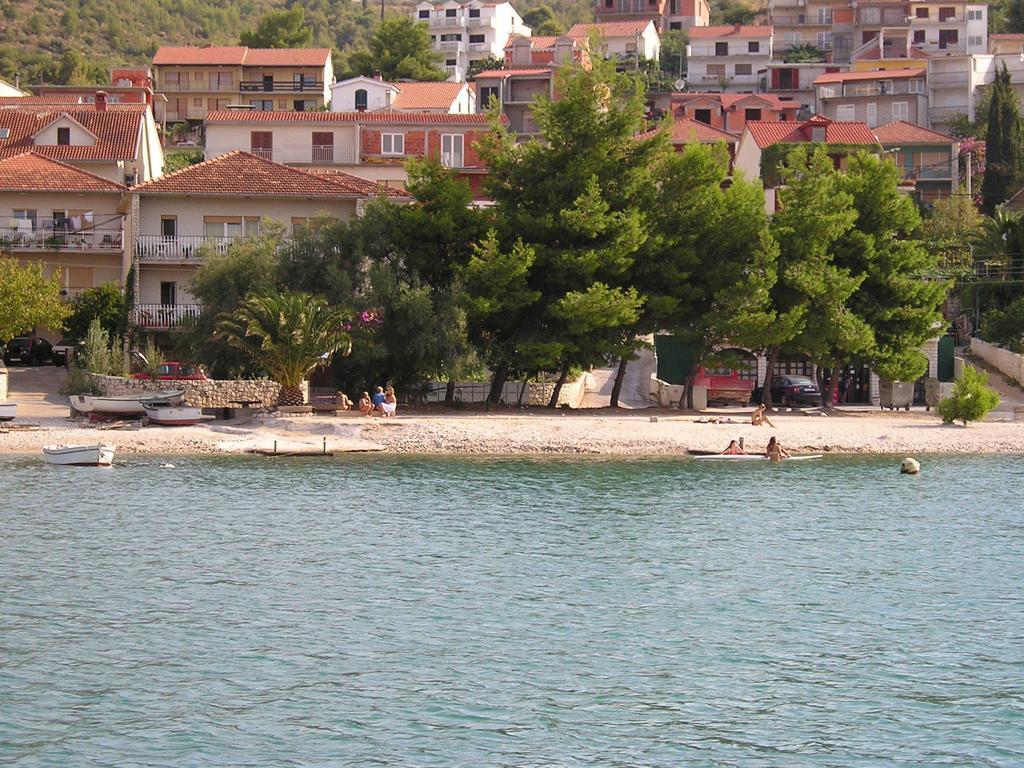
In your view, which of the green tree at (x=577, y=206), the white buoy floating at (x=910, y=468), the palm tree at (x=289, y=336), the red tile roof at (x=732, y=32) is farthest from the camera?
the red tile roof at (x=732, y=32)

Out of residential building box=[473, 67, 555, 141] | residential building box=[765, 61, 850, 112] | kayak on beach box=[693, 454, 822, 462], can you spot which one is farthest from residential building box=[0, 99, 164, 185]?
residential building box=[765, 61, 850, 112]

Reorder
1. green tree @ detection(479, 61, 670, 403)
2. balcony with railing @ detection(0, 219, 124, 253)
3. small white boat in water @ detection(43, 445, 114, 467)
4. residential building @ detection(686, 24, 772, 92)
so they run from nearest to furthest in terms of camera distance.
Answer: small white boat in water @ detection(43, 445, 114, 467), green tree @ detection(479, 61, 670, 403), balcony with railing @ detection(0, 219, 124, 253), residential building @ detection(686, 24, 772, 92)

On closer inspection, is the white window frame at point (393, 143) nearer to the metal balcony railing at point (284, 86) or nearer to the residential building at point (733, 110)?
the residential building at point (733, 110)

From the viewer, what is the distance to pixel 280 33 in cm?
14288

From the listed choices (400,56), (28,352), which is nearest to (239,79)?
(400,56)

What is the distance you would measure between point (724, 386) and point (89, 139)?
1413 inches

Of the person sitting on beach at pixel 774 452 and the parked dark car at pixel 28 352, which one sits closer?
the person sitting on beach at pixel 774 452

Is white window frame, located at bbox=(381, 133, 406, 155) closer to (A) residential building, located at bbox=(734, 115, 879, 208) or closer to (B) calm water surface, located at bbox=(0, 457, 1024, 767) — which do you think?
(A) residential building, located at bbox=(734, 115, 879, 208)

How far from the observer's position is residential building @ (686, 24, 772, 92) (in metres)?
138

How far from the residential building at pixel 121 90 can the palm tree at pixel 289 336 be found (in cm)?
6171

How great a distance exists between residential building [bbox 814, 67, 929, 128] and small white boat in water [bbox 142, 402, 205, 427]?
253 feet

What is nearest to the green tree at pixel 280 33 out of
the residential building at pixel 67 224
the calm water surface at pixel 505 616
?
the residential building at pixel 67 224

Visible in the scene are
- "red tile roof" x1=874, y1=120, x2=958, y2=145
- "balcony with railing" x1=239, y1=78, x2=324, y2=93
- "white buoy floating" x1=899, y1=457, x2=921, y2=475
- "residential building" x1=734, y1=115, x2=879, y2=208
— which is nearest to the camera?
"white buoy floating" x1=899, y1=457, x2=921, y2=475

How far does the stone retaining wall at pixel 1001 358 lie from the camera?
63.2 meters
